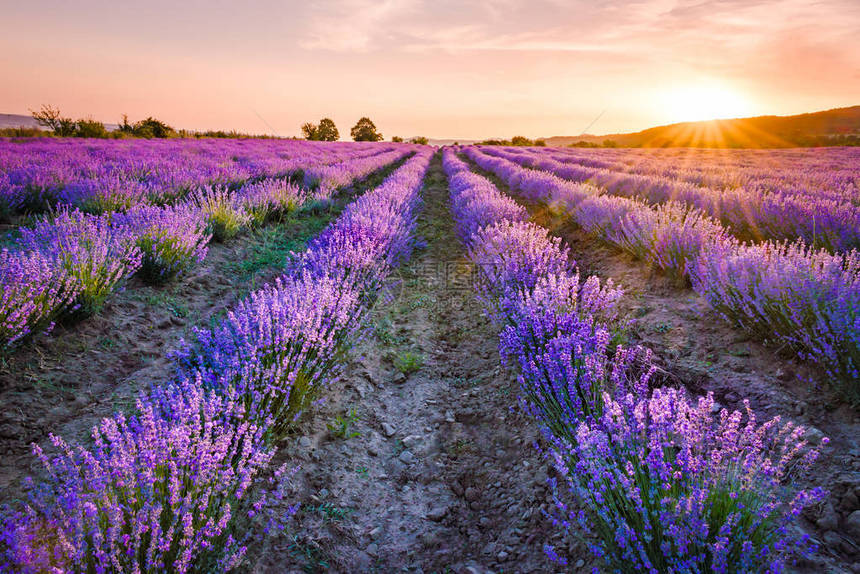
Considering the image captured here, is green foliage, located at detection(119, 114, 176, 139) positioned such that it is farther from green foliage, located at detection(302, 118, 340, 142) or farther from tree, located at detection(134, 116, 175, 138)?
green foliage, located at detection(302, 118, 340, 142)

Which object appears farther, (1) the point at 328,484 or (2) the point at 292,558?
(1) the point at 328,484

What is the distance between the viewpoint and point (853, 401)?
2092 mm

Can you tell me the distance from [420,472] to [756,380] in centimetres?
206

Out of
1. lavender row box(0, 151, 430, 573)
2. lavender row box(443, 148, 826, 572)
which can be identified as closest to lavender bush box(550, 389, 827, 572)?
lavender row box(443, 148, 826, 572)

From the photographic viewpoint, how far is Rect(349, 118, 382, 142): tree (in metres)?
61.8

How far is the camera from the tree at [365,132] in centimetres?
6175

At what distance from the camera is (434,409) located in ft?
→ 9.55

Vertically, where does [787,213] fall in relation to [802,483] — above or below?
above

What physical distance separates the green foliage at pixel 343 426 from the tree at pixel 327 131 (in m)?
59.9

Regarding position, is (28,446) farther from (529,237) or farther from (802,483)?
(529,237)

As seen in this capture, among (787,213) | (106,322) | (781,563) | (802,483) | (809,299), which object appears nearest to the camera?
(781,563)

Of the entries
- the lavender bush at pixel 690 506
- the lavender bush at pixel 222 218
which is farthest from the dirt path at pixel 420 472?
the lavender bush at pixel 222 218

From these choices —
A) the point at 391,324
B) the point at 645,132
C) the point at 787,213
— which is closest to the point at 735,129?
the point at 645,132

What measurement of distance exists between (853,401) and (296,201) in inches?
301
